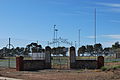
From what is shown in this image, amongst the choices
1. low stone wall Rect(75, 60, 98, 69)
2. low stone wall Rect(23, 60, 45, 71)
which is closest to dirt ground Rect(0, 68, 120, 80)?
low stone wall Rect(23, 60, 45, 71)

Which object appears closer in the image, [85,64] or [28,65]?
[28,65]

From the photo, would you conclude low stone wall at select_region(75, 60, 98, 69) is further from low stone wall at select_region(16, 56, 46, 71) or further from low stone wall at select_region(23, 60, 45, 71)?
low stone wall at select_region(23, 60, 45, 71)

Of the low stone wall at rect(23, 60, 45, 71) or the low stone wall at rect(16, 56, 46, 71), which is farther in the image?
the low stone wall at rect(23, 60, 45, 71)

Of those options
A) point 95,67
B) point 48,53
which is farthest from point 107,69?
point 48,53

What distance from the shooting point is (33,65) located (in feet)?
126

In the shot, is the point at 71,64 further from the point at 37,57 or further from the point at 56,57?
the point at 56,57

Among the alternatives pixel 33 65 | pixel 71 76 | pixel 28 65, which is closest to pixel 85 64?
pixel 33 65

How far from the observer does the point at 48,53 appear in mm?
41375

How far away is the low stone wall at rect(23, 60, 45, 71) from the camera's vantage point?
37.1m

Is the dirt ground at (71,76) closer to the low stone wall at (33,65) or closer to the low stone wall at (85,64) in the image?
the low stone wall at (33,65)

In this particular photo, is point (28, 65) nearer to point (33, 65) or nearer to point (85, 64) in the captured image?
point (33, 65)

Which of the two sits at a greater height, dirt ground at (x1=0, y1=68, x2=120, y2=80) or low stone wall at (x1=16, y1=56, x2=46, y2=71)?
low stone wall at (x1=16, y1=56, x2=46, y2=71)

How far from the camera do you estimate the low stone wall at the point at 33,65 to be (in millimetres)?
37125

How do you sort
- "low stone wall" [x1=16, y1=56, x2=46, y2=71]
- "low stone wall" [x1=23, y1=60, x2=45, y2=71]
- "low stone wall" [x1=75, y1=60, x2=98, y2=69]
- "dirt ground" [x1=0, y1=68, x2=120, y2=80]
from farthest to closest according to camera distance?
1. "low stone wall" [x1=75, y1=60, x2=98, y2=69]
2. "low stone wall" [x1=23, y1=60, x2=45, y2=71]
3. "low stone wall" [x1=16, y1=56, x2=46, y2=71]
4. "dirt ground" [x1=0, y1=68, x2=120, y2=80]
